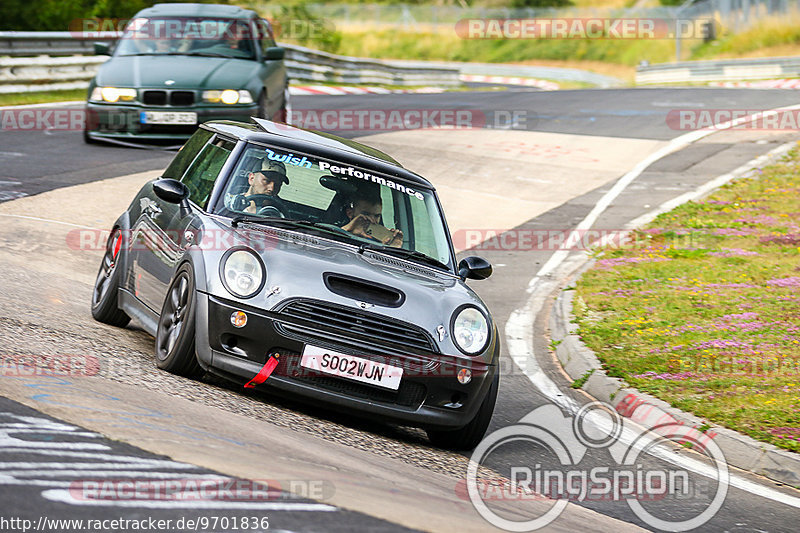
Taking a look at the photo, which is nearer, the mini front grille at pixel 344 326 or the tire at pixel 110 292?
the mini front grille at pixel 344 326

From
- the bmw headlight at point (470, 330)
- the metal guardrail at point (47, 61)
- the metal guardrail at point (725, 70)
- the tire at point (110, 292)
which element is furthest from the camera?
the metal guardrail at point (725, 70)

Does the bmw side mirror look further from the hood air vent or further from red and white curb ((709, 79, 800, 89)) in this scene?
red and white curb ((709, 79, 800, 89))

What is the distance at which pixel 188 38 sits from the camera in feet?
51.1

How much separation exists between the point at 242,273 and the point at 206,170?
1.46 m

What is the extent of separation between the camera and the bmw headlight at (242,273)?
19.2 feet

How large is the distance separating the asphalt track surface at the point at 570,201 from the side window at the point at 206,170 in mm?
1660

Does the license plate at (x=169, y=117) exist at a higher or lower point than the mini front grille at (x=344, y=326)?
higher

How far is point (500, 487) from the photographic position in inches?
214

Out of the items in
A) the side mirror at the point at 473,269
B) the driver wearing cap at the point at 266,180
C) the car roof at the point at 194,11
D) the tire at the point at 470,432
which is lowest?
the tire at the point at 470,432

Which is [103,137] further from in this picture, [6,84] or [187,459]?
[187,459]

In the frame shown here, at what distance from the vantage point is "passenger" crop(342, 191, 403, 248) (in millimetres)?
6832

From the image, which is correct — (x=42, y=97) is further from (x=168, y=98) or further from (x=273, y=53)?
(x=168, y=98)

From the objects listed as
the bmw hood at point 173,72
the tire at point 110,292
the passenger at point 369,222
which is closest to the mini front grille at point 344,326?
the passenger at point 369,222

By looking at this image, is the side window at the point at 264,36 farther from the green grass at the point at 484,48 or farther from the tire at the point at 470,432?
the green grass at the point at 484,48
